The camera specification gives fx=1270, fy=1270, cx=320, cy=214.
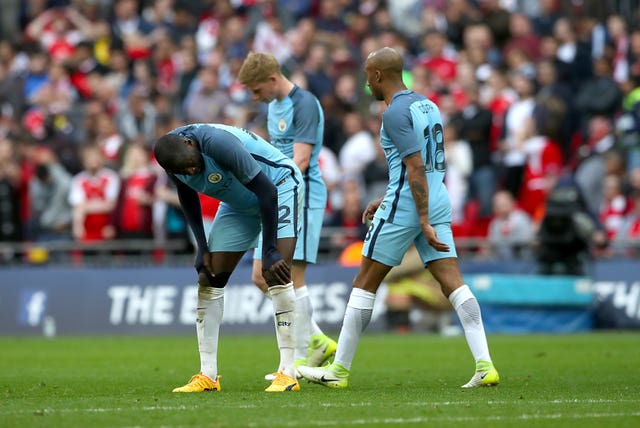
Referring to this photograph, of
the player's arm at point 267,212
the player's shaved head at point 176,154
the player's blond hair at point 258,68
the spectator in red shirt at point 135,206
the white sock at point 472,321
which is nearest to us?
the player's shaved head at point 176,154

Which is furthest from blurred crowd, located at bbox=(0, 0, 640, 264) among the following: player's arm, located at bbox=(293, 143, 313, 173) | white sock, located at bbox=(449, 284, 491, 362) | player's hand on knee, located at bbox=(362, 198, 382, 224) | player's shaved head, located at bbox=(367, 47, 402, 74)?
white sock, located at bbox=(449, 284, 491, 362)

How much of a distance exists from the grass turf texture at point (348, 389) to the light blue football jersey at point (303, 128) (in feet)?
5.65

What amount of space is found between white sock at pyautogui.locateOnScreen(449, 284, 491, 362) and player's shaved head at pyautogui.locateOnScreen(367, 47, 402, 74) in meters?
1.83

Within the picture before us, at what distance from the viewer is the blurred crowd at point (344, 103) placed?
20109 mm

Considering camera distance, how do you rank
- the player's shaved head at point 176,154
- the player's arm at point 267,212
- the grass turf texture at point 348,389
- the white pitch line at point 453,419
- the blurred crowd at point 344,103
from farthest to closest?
1. the blurred crowd at point 344,103
2. the player's arm at point 267,212
3. the player's shaved head at point 176,154
4. the grass turf texture at point 348,389
5. the white pitch line at point 453,419

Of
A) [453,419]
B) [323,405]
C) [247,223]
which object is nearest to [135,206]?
[247,223]

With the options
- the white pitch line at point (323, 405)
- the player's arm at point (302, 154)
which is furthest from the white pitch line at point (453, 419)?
the player's arm at point (302, 154)

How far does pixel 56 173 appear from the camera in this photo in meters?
21.9

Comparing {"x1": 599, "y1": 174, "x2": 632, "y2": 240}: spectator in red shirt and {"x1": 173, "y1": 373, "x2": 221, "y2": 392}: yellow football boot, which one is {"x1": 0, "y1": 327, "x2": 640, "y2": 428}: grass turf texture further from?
{"x1": 599, "y1": 174, "x2": 632, "y2": 240}: spectator in red shirt

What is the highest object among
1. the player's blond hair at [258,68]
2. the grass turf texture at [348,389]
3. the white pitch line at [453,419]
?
the player's blond hair at [258,68]

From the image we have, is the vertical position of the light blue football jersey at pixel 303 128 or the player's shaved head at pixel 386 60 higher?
the player's shaved head at pixel 386 60

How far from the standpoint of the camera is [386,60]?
990cm

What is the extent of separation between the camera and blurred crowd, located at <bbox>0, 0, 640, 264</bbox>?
20.1 meters

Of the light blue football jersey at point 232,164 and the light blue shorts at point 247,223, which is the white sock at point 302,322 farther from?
the light blue football jersey at point 232,164
